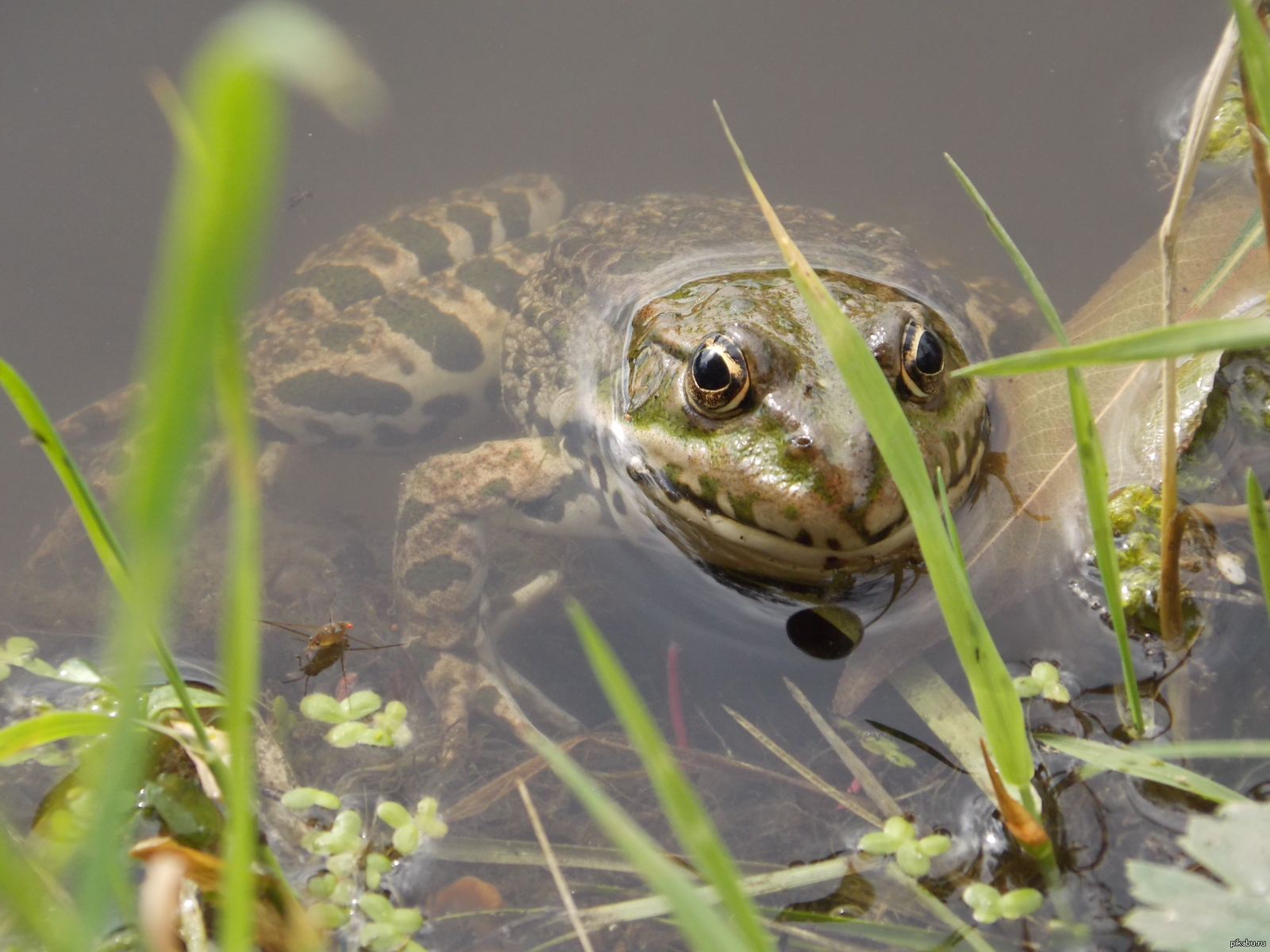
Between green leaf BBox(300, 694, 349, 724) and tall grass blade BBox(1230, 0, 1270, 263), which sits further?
green leaf BBox(300, 694, 349, 724)

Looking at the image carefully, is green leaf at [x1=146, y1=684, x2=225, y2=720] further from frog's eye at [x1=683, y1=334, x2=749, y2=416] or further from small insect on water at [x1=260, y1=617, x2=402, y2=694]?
frog's eye at [x1=683, y1=334, x2=749, y2=416]

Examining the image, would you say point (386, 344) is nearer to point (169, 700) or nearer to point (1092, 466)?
point (169, 700)

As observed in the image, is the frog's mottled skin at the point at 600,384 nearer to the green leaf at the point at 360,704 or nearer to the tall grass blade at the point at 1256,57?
the green leaf at the point at 360,704

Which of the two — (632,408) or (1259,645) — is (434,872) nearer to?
(632,408)

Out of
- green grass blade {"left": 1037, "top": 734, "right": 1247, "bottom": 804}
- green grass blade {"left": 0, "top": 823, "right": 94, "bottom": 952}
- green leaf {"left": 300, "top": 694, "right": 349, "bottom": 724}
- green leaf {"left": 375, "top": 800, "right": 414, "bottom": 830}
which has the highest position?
green grass blade {"left": 0, "top": 823, "right": 94, "bottom": 952}

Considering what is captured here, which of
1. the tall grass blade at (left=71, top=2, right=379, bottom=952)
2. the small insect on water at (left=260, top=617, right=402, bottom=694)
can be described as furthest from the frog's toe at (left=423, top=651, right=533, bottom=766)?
the tall grass blade at (left=71, top=2, right=379, bottom=952)

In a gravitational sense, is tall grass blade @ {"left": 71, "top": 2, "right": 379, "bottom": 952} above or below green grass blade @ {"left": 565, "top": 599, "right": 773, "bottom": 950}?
above

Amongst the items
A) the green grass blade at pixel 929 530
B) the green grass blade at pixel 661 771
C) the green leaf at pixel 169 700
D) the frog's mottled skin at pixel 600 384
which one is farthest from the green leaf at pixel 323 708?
the green grass blade at pixel 929 530
